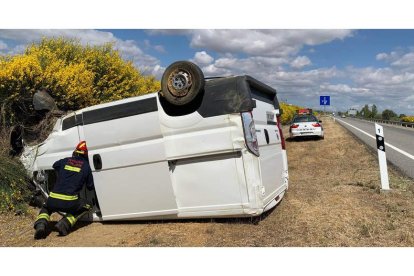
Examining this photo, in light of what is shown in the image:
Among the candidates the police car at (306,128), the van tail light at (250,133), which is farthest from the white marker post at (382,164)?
the police car at (306,128)

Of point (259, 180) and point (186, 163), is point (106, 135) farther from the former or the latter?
point (259, 180)

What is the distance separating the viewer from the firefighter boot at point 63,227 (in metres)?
5.27

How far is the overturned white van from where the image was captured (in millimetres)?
4727

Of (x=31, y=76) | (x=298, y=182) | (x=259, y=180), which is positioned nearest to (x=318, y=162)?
(x=298, y=182)

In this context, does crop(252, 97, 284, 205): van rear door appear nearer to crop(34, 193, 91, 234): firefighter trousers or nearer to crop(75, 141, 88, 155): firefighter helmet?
crop(75, 141, 88, 155): firefighter helmet

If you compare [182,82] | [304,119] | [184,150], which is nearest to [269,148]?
[184,150]

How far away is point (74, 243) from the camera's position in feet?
16.3

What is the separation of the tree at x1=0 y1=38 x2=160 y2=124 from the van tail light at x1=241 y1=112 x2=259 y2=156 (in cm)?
568

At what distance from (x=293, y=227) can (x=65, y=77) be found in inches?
262

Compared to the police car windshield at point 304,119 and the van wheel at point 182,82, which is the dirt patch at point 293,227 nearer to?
the van wheel at point 182,82

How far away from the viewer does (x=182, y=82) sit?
4.88m

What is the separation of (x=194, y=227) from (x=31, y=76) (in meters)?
5.63

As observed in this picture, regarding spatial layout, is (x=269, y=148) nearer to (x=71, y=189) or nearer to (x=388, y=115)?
(x=71, y=189)

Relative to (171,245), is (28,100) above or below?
above
